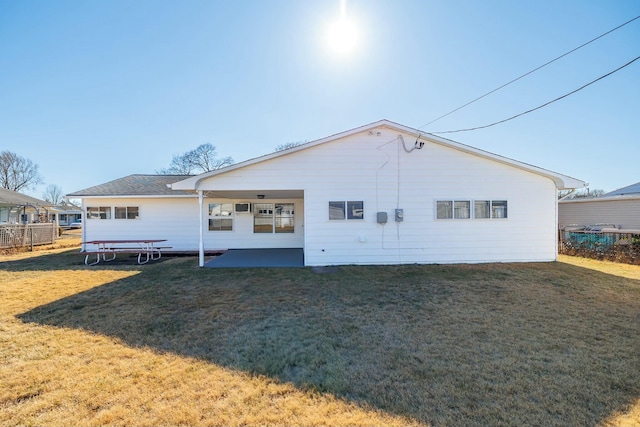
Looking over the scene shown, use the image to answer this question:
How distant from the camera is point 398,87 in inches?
461

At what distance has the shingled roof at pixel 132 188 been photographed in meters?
12.6

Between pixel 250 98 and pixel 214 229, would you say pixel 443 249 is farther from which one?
pixel 250 98

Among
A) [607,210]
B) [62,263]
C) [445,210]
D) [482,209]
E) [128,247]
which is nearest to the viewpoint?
[445,210]

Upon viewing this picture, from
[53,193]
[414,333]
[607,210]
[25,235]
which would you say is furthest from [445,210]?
[53,193]

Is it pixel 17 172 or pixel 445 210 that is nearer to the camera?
pixel 445 210

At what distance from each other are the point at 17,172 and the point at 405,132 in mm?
56995

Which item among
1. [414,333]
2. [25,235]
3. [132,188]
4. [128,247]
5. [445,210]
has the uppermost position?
[132,188]

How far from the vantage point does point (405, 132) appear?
9.49 meters

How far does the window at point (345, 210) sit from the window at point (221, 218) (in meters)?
5.69

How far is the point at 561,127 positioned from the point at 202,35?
15660 millimetres

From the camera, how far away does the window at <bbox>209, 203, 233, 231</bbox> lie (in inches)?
515

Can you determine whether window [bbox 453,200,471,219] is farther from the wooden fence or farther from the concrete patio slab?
the wooden fence

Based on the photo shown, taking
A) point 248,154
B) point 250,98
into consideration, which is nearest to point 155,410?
point 250,98

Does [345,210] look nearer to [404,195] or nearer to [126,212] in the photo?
[404,195]
